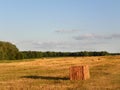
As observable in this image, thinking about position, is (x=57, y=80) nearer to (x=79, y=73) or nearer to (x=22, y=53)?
(x=79, y=73)

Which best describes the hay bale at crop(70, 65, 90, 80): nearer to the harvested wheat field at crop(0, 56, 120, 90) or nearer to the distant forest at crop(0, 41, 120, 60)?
the harvested wheat field at crop(0, 56, 120, 90)

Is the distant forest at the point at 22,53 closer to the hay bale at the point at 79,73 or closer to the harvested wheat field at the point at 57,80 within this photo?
the harvested wheat field at the point at 57,80

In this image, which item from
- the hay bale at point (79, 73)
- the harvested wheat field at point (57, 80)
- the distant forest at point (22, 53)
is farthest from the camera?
the distant forest at point (22, 53)

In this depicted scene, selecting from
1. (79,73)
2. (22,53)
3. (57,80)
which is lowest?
(57,80)

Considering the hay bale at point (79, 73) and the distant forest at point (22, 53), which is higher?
the distant forest at point (22, 53)


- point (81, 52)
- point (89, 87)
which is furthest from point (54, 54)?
point (89, 87)

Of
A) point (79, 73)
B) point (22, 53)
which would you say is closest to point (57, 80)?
point (79, 73)

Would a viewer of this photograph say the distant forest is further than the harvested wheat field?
Yes

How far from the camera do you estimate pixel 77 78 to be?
30250mm

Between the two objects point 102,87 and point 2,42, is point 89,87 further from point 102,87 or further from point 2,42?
point 2,42

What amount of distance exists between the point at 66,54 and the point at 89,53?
8.95 meters

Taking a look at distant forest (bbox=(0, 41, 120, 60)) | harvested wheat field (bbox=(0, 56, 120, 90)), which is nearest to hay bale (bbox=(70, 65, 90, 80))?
harvested wheat field (bbox=(0, 56, 120, 90))

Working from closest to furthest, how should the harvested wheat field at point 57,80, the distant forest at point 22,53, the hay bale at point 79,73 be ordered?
the harvested wheat field at point 57,80
the hay bale at point 79,73
the distant forest at point 22,53

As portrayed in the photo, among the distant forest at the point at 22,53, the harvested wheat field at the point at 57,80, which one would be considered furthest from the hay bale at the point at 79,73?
the distant forest at the point at 22,53
